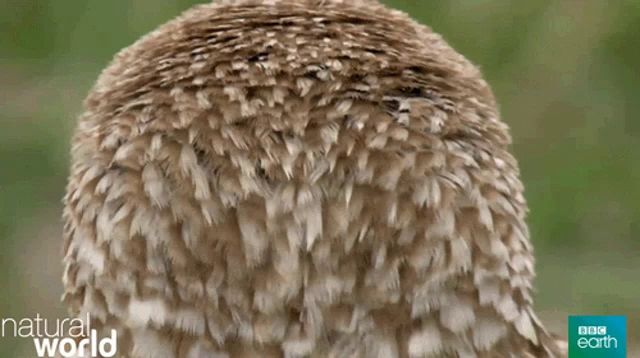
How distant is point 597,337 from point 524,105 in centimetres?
200

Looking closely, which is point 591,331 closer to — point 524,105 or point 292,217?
point 292,217

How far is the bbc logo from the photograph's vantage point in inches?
80.2

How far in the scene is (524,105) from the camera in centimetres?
397

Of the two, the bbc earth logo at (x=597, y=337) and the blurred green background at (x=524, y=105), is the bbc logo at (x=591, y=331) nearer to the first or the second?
the bbc earth logo at (x=597, y=337)

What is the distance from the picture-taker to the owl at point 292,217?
1.51m

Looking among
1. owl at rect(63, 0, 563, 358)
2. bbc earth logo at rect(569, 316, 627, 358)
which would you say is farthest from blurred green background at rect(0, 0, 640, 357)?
owl at rect(63, 0, 563, 358)

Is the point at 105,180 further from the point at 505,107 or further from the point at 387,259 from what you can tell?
the point at 505,107

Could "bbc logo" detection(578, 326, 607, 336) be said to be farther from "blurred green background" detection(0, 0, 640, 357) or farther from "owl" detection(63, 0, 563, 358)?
"blurred green background" detection(0, 0, 640, 357)

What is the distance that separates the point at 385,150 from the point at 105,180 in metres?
0.32

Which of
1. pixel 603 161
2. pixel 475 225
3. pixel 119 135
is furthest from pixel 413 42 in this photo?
pixel 603 161

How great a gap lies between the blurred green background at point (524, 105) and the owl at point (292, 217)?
6.10 ft

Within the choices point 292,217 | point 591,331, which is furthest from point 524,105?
point 292,217

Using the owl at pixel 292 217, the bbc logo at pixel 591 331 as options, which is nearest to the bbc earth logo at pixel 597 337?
the bbc logo at pixel 591 331

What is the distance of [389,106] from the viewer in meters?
1.54
